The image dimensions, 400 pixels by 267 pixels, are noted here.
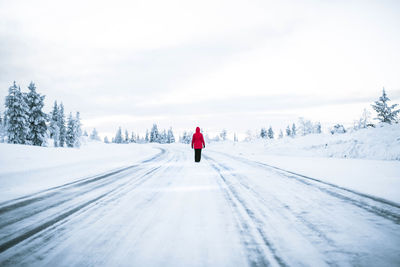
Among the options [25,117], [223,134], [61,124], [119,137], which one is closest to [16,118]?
[25,117]

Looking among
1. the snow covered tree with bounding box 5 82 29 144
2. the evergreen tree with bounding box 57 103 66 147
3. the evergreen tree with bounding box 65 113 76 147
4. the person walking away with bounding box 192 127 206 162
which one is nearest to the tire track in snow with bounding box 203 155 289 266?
the person walking away with bounding box 192 127 206 162

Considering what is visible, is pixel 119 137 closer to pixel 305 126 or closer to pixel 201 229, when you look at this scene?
pixel 305 126

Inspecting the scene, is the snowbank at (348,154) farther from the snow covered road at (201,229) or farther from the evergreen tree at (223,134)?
the evergreen tree at (223,134)

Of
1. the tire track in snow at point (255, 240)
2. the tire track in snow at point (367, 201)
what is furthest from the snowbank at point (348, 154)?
the tire track in snow at point (255, 240)

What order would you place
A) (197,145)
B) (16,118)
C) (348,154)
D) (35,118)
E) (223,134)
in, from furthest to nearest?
(223,134)
(35,118)
(16,118)
(348,154)
(197,145)


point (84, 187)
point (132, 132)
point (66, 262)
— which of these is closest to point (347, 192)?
point (66, 262)

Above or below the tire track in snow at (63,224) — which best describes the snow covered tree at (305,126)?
above

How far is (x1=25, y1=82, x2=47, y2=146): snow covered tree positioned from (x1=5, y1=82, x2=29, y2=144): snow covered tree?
1.10 metres

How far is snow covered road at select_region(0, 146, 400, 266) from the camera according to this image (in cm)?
221

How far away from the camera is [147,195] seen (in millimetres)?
4844

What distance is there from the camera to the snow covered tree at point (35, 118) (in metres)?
37.2

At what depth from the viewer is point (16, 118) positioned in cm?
3553

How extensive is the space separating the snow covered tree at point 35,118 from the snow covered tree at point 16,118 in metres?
1.10

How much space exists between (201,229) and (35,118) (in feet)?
148
